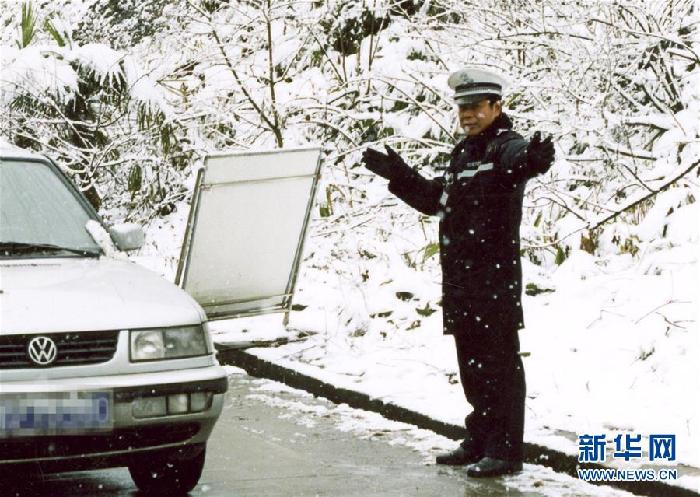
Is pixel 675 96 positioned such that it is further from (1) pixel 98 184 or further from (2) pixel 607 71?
(1) pixel 98 184

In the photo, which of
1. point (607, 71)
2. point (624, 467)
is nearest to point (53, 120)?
point (607, 71)

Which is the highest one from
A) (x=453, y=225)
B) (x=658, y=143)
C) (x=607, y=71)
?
(x=607, y=71)

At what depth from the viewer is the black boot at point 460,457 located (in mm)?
6219

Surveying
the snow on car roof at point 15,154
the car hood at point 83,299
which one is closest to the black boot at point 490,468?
the car hood at point 83,299

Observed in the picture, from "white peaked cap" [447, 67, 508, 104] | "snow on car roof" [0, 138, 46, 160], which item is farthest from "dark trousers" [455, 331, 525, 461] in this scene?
"snow on car roof" [0, 138, 46, 160]

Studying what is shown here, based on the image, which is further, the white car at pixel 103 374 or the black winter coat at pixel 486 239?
the black winter coat at pixel 486 239

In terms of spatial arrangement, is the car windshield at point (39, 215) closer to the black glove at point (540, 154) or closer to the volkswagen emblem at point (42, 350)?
the volkswagen emblem at point (42, 350)

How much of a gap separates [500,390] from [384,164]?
130 cm

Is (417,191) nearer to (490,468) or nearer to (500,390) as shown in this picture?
(500,390)

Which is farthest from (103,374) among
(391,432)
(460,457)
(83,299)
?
(391,432)

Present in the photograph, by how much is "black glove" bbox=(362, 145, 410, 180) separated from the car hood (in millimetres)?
1278

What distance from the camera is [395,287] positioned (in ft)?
35.7

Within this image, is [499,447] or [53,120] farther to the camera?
[53,120]

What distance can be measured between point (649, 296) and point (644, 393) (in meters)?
1.99
